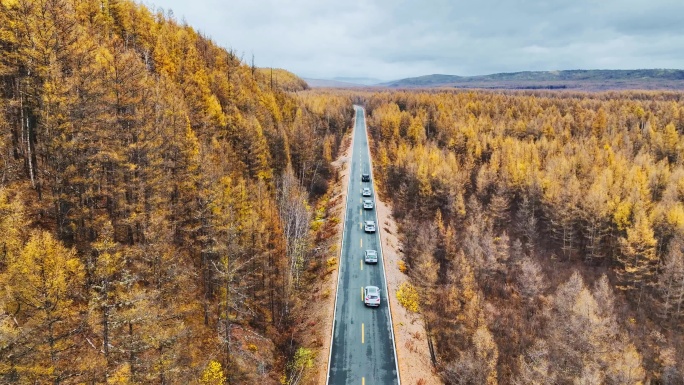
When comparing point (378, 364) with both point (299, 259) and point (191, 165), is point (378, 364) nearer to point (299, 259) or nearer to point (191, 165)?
point (299, 259)

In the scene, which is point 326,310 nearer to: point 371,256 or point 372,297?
point 372,297

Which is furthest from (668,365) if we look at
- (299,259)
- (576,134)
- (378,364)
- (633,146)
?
(576,134)

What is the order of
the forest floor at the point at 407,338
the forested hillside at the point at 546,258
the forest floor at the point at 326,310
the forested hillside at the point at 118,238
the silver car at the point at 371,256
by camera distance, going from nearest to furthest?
the forested hillside at the point at 118,238
the forest floor at the point at 326,310
the forest floor at the point at 407,338
the forested hillside at the point at 546,258
the silver car at the point at 371,256

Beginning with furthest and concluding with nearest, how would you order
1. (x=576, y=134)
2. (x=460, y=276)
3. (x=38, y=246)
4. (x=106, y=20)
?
(x=576, y=134), (x=106, y=20), (x=460, y=276), (x=38, y=246)

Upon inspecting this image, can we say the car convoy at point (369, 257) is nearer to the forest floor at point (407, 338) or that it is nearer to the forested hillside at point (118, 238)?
the forest floor at point (407, 338)

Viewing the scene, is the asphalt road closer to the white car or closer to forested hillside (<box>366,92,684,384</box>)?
the white car

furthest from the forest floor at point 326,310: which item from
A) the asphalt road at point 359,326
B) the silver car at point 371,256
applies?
the silver car at point 371,256
